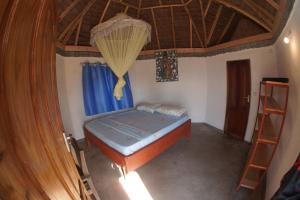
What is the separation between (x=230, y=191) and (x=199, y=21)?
3545 mm

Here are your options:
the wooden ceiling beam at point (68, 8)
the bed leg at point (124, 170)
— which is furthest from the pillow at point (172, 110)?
the wooden ceiling beam at point (68, 8)

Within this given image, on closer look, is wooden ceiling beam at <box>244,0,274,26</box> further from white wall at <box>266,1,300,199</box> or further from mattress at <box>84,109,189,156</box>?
mattress at <box>84,109,189,156</box>

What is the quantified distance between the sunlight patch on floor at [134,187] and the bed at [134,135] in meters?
0.15

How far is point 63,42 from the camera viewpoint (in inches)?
144

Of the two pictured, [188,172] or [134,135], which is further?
[134,135]

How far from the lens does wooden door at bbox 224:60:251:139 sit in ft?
12.2

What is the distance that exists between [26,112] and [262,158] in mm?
2666

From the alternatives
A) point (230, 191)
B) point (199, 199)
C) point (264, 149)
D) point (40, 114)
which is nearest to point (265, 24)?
point (264, 149)

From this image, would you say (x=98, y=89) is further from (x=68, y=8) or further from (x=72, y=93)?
(x=68, y=8)

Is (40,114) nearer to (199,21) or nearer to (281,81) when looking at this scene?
(281,81)

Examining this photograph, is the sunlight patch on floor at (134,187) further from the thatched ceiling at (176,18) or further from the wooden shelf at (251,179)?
the thatched ceiling at (176,18)

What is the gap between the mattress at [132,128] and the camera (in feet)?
8.52

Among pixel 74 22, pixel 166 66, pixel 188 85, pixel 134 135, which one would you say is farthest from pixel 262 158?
pixel 74 22

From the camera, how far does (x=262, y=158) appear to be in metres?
2.30
